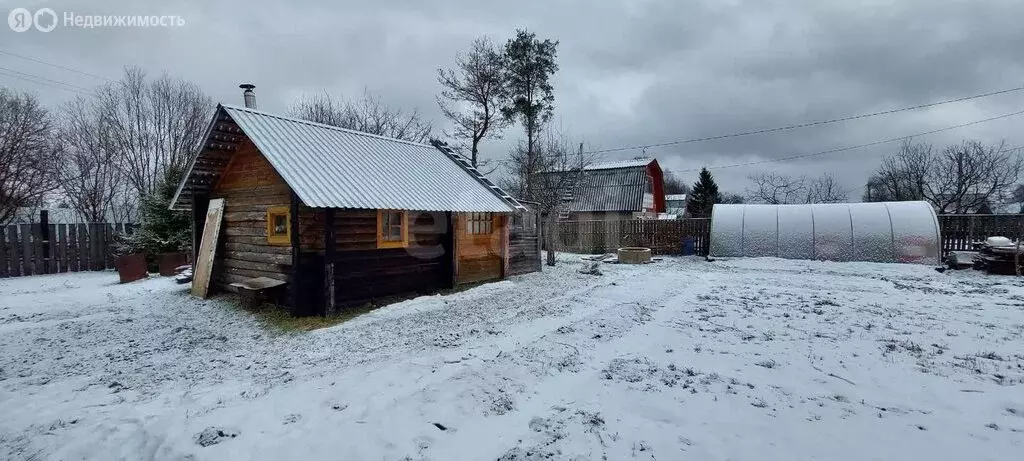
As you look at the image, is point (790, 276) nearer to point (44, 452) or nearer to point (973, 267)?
point (973, 267)

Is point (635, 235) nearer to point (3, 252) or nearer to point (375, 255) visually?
point (375, 255)

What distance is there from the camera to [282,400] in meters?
4.59

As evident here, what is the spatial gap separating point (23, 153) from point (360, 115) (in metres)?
14.8

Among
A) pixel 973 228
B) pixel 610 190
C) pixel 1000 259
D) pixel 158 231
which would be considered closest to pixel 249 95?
pixel 158 231

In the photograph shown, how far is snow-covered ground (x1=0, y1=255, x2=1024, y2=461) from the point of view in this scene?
143 inches

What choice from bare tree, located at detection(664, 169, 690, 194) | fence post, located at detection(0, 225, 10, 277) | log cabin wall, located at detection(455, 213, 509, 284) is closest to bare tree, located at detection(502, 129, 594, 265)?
log cabin wall, located at detection(455, 213, 509, 284)

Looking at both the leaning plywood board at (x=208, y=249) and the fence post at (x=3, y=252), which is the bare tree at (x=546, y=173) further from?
the fence post at (x=3, y=252)

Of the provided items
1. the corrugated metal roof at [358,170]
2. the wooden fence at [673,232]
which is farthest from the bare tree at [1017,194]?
the corrugated metal roof at [358,170]

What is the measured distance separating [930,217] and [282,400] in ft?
65.6

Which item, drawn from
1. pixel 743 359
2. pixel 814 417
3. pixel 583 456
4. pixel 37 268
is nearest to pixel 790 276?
pixel 743 359

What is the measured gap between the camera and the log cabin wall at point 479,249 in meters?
11.4

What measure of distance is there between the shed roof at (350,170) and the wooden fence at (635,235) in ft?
33.0

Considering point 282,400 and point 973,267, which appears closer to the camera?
point 282,400

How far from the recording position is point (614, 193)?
3017 centimetres
